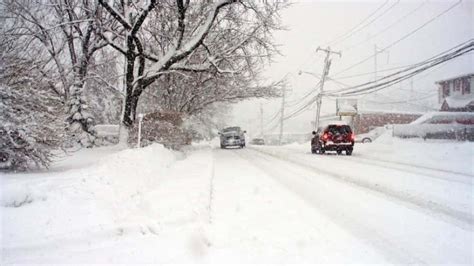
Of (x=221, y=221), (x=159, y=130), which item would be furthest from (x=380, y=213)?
(x=159, y=130)

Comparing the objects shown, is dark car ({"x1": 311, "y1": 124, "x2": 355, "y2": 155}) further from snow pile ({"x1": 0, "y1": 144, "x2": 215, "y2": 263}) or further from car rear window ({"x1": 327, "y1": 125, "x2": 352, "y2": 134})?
snow pile ({"x1": 0, "y1": 144, "x2": 215, "y2": 263})

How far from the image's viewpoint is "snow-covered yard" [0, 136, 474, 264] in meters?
5.07

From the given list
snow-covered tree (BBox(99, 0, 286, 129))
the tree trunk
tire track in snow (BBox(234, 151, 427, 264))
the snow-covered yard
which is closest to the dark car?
snow-covered tree (BBox(99, 0, 286, 129))

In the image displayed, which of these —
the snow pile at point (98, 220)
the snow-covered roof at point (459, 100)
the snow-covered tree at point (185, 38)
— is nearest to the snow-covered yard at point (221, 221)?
the snow pile at point (98, 220)

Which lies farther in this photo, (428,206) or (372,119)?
(372,119)

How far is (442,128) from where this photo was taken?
3581 centimetres

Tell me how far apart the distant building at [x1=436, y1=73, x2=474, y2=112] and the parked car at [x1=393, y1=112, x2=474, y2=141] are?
419cm

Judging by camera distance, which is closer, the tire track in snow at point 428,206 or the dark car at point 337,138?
the tire track in snow at point 428,206

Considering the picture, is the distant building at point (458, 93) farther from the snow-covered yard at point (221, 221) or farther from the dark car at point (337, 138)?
the snow-covered yard at point (221, 221)

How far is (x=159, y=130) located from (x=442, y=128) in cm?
2662

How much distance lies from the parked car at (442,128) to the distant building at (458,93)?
4.19 m

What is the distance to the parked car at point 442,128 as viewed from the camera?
34219 mm

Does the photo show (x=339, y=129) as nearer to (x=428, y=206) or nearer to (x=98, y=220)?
(x=428, y=206)

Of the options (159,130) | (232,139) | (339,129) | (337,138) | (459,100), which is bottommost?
(232,139)
